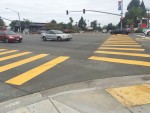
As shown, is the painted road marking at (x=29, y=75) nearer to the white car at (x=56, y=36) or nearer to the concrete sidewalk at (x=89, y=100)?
the concrete sidewalk at (x=89, y=100)

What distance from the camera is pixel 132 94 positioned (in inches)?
292

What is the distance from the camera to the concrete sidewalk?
632 cm

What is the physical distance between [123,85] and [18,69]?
17.1 ft

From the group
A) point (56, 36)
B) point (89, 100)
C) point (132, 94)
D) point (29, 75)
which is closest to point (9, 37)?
point (56, 36)

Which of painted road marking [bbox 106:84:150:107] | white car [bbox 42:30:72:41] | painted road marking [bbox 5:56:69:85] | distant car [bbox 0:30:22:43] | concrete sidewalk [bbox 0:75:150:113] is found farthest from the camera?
white car [bbox 42:30:72:41]

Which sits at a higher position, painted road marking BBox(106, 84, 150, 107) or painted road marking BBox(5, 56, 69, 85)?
painted road marking BBox(106, 84, 150, 107)

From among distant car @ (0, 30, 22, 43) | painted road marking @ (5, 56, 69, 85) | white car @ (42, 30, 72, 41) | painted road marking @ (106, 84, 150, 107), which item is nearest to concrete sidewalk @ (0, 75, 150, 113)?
painted road marking @ (106, 84, 150, 107)

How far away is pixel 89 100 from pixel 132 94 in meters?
1.23

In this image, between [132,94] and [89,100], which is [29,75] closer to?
[89,100]

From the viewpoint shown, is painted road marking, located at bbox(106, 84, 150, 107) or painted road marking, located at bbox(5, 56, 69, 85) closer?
painted road marking, located at bbox(106, 84, 150, 107)

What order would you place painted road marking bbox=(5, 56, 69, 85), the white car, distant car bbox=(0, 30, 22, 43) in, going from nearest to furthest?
painted road marking bbox=(5, 56, 69, 85) → distant car bbox=(0, 30, 22, 43) → the white car

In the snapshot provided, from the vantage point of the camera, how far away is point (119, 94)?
7.41 m

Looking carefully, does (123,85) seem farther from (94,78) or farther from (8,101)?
(8,101)

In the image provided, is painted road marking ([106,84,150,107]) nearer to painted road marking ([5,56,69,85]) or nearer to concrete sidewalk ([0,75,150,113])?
concrete sidewalk ([0,75,150,113])
